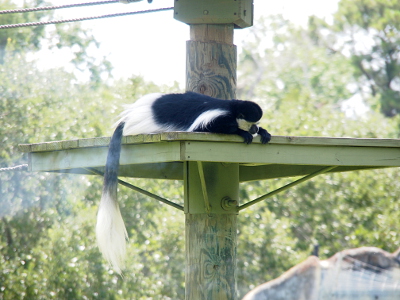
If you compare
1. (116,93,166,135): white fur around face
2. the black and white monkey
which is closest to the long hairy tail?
the black and white monkey

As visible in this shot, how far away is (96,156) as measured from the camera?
8.86 ft

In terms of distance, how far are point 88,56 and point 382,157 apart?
765 centimetres

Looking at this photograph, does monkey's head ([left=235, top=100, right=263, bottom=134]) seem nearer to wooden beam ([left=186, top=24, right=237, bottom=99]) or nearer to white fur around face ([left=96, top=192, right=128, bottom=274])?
wooden beam ([left=186, top=24, right=237, bottom=99])

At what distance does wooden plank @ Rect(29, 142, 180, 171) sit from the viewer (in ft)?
7.53

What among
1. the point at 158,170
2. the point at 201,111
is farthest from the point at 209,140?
the point at 158,170

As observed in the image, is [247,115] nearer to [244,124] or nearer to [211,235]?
[244,124]

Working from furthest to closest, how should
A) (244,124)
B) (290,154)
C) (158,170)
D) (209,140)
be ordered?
(158,170) < (244,124) < (290,154) < (209,140)

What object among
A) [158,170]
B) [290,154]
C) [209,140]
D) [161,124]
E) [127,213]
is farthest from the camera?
[127,213]

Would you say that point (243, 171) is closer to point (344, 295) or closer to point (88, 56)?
point (344, 295)

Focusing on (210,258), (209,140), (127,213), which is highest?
(209,140)

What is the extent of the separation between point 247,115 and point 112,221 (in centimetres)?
88

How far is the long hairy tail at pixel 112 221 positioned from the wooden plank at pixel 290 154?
19.6 inches

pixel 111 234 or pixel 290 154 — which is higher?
pixel 290 154

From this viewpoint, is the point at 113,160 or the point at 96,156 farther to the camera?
the point at 96,156
